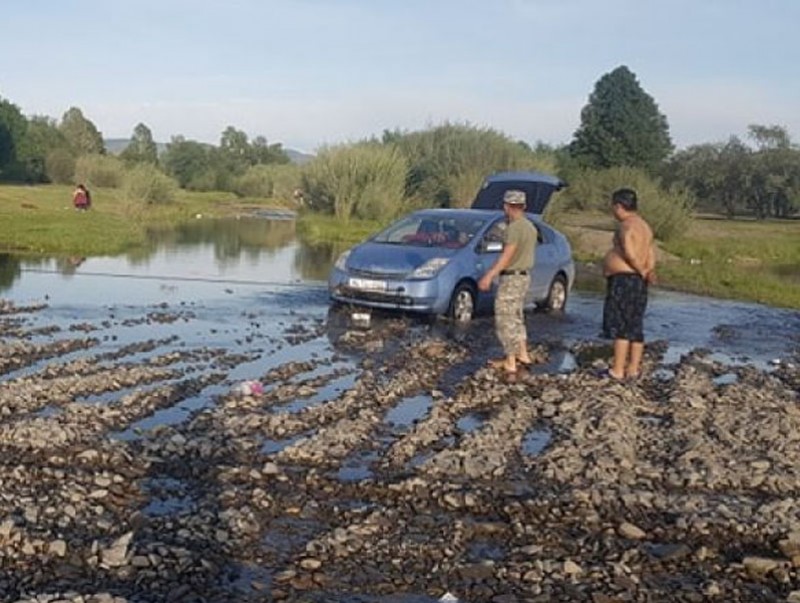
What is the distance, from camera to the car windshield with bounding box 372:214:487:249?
16766 mm

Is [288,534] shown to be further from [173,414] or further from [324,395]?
[324,395]

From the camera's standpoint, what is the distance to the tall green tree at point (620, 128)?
83.3 metres

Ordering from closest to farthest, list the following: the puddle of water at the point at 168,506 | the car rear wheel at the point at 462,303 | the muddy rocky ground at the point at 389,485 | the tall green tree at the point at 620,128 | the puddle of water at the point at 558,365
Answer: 1. the muddy rocky ground at the point at 389,485
2. the puddle of water at the point at 168,506
3. the puddle of water at the point at 558,365
4. the car rear wheel at the point at 462,303
5. the tall green tree at the point at 620,128

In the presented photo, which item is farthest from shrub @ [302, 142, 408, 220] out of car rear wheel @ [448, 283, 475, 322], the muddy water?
car rear wheel @ [448, 283, 475, 322]

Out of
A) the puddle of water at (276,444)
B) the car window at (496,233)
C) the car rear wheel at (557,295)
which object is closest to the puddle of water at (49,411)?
the puddle of water at (276,444)

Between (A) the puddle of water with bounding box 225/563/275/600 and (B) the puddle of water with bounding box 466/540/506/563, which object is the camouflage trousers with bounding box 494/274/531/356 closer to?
(B) the puddle of water with bounding box 466/540/506/563

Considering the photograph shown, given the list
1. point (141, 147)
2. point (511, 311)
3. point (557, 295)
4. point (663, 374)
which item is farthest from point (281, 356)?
point (141, 147)

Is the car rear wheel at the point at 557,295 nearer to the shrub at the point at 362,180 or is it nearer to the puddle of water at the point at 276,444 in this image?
the puddle of water at the point at 276,444

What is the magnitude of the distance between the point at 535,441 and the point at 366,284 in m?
7.34

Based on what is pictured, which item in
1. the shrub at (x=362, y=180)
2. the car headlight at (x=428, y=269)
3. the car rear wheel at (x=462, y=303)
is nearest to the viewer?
the car headlight at (x=428, y=269)

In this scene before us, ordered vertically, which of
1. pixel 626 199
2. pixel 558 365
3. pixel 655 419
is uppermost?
pixel 626 199

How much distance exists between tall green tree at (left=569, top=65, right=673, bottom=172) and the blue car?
6419cm

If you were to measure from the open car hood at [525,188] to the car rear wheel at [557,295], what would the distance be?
7.02ft

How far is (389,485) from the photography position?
7375 mm
